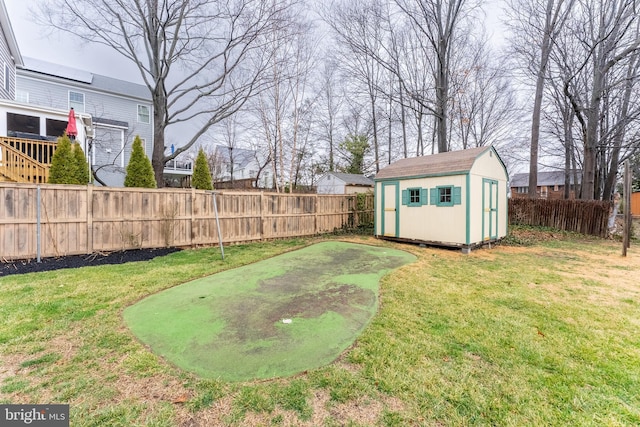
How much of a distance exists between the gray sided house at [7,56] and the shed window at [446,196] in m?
15.8

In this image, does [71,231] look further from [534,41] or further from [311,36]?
[534,41]

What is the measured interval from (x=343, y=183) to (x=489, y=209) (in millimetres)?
13222

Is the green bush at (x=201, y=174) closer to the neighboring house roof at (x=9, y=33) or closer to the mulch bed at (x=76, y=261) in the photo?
the mulch bed at (x=76, y=261)

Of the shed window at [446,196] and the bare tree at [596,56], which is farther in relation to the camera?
the bare tree at [596,56]

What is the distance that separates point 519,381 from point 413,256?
5073mm

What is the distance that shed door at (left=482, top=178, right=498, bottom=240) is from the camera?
8275 millimetres

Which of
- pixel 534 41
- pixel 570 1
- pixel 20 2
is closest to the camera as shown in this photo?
pixel 20 2

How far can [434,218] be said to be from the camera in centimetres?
834

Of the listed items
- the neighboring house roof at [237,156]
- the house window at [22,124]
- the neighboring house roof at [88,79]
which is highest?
the neighboring house roof at [88,79]

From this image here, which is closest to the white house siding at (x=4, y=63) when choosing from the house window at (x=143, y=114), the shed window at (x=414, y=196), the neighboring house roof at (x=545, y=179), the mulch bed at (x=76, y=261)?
the house window at (x=143, y=114)

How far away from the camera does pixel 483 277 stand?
16.9 ft

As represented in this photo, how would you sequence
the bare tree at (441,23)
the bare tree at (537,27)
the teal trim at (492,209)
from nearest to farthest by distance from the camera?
1. the teal trim at (492,209)
2. the bare tree at (537,27)
3. the bare tree at (441,23)

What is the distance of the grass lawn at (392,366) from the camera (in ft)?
5.84

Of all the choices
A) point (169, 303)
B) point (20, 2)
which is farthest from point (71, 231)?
point (20, 2)
